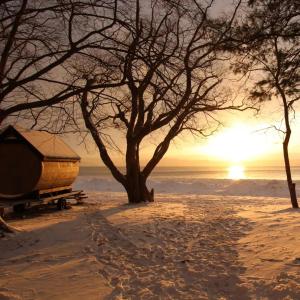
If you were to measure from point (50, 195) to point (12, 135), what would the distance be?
122 inches

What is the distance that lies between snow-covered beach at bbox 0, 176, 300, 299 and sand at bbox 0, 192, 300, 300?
0.01 meters

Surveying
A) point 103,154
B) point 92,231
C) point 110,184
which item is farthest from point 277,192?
point 92,231

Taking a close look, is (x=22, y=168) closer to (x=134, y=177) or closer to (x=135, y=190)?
(x=134, y=177)

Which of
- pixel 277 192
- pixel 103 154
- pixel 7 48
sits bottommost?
pixel 277 192

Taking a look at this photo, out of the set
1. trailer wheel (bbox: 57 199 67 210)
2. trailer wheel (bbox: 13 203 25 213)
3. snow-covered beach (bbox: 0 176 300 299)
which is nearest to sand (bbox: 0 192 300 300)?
snow-covered beach (bbox: 0 176 300 299)

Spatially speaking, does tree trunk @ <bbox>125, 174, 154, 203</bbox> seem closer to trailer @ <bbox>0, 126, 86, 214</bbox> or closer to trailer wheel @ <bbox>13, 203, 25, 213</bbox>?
trailer @ <bbox>0, 126, 86, 214</bbox>

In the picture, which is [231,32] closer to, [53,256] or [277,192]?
[53,256]

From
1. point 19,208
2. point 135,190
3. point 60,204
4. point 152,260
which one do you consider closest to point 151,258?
point 152,260

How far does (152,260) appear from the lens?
7492 mm

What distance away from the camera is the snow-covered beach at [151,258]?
5750mm

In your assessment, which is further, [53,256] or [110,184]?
[110,184]

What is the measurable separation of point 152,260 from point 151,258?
157 millimetres

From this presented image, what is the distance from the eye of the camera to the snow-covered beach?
226 inches

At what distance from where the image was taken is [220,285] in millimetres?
5980
